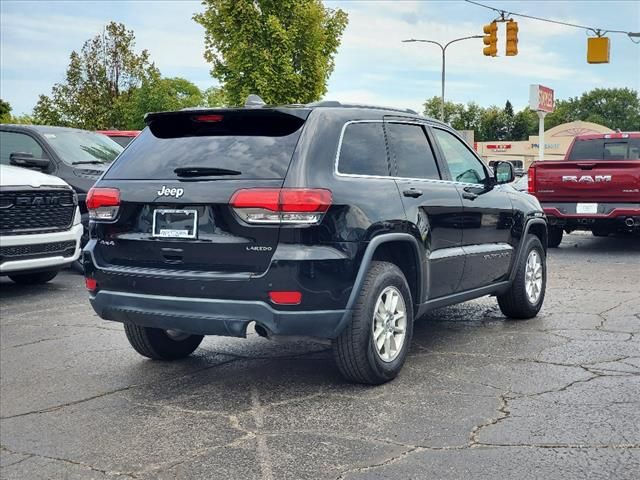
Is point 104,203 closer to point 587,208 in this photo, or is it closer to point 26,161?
point 26,161

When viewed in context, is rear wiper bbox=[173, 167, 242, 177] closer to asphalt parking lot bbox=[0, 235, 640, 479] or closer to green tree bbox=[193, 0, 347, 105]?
asphalt parking lot bbox=[0, 235, 640, 479]

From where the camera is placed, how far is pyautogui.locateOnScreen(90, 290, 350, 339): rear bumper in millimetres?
4625

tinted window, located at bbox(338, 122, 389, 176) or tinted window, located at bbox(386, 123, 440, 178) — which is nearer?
tinted window, located at bbox(338, 122, 389, 176)

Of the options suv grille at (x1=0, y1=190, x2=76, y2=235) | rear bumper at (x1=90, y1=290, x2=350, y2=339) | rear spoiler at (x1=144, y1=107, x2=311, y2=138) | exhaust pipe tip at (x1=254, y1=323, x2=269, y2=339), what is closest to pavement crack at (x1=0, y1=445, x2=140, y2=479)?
rear bumper at (x1=90, y1=290, x2=350, y2=339)

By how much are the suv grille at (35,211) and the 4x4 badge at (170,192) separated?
14.8 ft

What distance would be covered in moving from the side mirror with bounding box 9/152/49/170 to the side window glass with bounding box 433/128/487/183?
242 inches

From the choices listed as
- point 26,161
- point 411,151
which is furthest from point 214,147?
point 26,161

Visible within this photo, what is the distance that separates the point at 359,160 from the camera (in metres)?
5.20

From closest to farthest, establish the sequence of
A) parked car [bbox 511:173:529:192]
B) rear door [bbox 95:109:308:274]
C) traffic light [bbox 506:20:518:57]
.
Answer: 1. rear door [bbox 95:109:308:274]
2. parked car [bbox 511:173:529:192]
3. traffic light [bbox 506:20:518:57]

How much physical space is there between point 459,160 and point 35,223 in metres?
5.01

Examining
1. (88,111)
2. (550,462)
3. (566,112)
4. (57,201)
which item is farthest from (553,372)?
(566,112)

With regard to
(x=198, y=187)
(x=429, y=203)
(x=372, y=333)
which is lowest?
(x=372, y=333)

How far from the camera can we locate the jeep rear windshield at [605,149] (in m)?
14.1

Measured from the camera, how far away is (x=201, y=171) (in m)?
4.88
